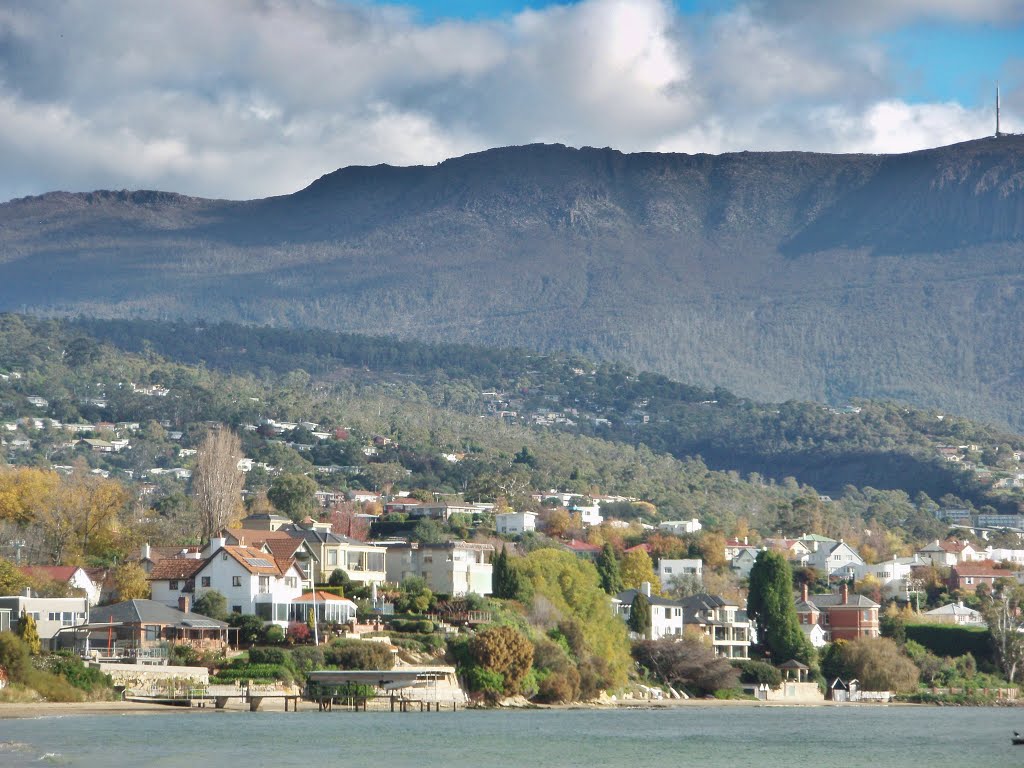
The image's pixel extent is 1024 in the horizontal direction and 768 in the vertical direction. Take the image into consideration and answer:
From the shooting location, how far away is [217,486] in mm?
114500

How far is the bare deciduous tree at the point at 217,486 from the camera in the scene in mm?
113250

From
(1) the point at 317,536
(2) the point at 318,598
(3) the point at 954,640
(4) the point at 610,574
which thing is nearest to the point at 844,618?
(3) the point at 954,640

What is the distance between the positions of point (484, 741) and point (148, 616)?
68.8 ft

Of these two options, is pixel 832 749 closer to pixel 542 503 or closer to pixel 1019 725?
pixel 1019 725

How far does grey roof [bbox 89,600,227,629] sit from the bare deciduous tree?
2244 cm

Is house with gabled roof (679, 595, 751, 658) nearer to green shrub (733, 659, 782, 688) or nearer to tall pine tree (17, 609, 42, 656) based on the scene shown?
green shrub (733, 659, 782, 688)

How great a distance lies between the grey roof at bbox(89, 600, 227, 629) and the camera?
8531cm

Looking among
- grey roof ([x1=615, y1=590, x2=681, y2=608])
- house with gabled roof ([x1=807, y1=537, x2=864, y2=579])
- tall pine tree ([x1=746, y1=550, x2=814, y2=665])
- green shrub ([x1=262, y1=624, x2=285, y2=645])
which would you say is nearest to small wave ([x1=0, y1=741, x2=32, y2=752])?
green shrub ([x1=262, y1=624, x2=285, y2=645])

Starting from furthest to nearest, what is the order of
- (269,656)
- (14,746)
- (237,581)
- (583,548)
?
1. (583,548)
2. (237,581)
3. (269,656)
4. (14,746)

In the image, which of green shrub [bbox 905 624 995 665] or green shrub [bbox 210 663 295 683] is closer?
green shrub [bbox 210 663 295 683]

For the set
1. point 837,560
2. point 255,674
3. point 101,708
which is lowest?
point 101,708

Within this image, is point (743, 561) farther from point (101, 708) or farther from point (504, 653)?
point (101, 708)

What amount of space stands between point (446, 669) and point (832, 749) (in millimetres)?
20871

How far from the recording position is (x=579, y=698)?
3829 inches
